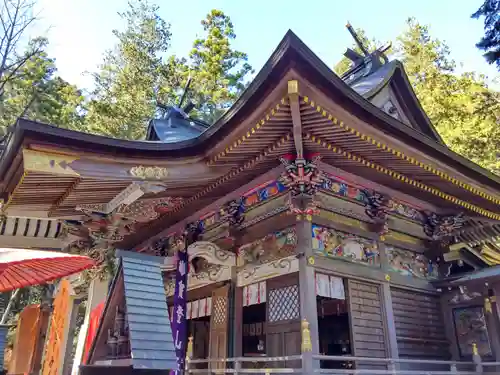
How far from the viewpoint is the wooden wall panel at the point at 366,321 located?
18.9 feet

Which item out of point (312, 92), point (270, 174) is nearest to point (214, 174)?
point (270, 174)

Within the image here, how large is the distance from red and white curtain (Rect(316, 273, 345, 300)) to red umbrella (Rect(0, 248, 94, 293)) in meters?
3.07

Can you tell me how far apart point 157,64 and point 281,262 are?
20508 millimetres

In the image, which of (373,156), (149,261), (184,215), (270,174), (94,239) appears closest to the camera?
(149,261)

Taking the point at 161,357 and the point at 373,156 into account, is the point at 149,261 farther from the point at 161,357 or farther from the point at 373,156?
the point at 373,156

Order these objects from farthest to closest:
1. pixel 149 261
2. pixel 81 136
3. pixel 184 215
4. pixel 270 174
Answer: pixel 184 215, pixel 270 174, pixel 81 136, pixel 149 261

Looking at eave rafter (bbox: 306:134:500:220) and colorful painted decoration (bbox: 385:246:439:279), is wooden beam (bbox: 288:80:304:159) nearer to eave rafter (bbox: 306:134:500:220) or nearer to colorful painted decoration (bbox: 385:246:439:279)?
eave rafter (bbox: 306:134:500:220)

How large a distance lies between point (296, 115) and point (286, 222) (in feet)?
6.34

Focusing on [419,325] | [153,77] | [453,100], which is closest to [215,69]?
[153,77]

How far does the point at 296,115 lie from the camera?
4.59 meters

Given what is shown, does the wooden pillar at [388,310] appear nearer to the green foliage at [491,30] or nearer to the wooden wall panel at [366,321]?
the wooden wall panel at [366,321]

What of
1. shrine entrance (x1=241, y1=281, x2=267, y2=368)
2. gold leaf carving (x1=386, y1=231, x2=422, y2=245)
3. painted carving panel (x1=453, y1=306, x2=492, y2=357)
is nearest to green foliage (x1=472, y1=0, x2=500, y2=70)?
gold leaf carving (x1=386, y1=231, x2=422, y2=245)

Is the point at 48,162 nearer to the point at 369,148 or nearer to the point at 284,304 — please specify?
the point at 284,304

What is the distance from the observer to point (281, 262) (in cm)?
582
